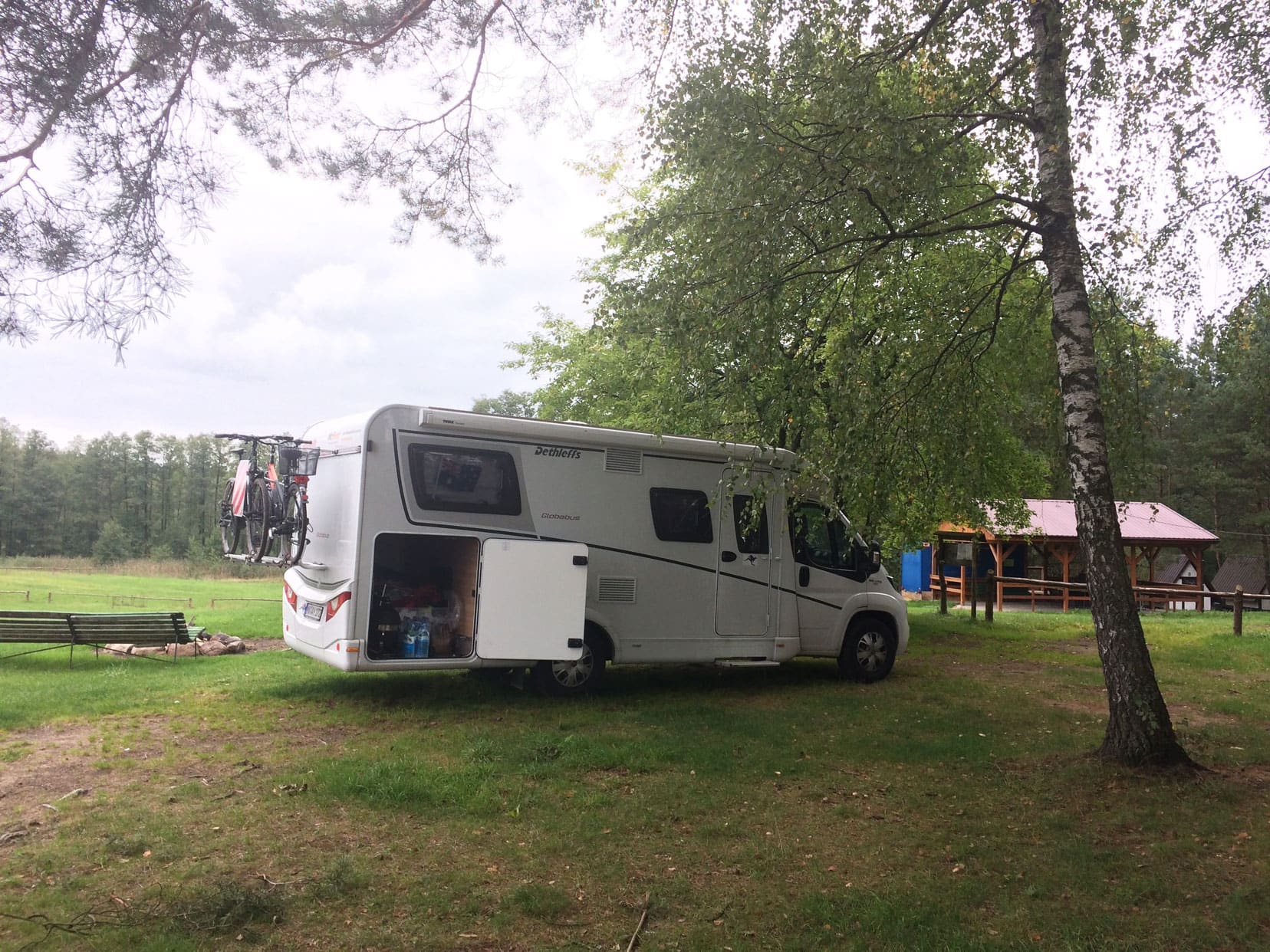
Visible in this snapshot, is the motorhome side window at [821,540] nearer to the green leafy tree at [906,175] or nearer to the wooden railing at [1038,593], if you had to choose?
the green leafy tree at [906,175]

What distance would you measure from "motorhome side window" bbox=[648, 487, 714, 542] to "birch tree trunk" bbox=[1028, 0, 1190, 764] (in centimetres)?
341

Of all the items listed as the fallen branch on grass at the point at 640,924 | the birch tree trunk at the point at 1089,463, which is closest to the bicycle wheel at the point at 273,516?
the fallen branch on grass at the point at 640,924

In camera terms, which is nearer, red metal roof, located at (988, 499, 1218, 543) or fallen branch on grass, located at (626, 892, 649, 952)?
fallen branch on grass, located at (626, 892, 649, 952)

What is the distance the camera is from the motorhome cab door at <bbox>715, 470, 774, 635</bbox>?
8391 millimetres

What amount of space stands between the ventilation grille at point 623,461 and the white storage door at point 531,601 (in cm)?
100

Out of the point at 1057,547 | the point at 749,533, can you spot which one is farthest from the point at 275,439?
the point at 1057,547

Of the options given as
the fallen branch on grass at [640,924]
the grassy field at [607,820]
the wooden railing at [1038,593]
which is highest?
the wooden railing at [1038,593]

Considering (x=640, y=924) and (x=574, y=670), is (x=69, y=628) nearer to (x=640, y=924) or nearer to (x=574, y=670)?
(x=574, y=670)

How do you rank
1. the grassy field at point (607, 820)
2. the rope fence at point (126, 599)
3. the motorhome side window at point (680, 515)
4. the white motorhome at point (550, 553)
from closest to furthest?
the grassy field at point (607, 820), the white motorhome at point (550, 553), the motorhome side window at point (680, 515), the rope fence at point (126, 599)

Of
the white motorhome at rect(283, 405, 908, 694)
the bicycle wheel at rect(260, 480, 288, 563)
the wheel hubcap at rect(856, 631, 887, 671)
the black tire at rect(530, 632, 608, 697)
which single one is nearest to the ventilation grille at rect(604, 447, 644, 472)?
the white motorhome at rect(283, 405, 908, 694)

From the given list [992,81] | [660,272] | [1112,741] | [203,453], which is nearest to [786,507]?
[660,272]

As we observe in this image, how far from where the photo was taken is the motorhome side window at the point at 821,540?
8.88 meters

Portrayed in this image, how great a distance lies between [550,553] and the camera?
7.22 metres

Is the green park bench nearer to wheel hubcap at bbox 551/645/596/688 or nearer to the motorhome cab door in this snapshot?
wheel hubcap at bbox 551/645/596/688
